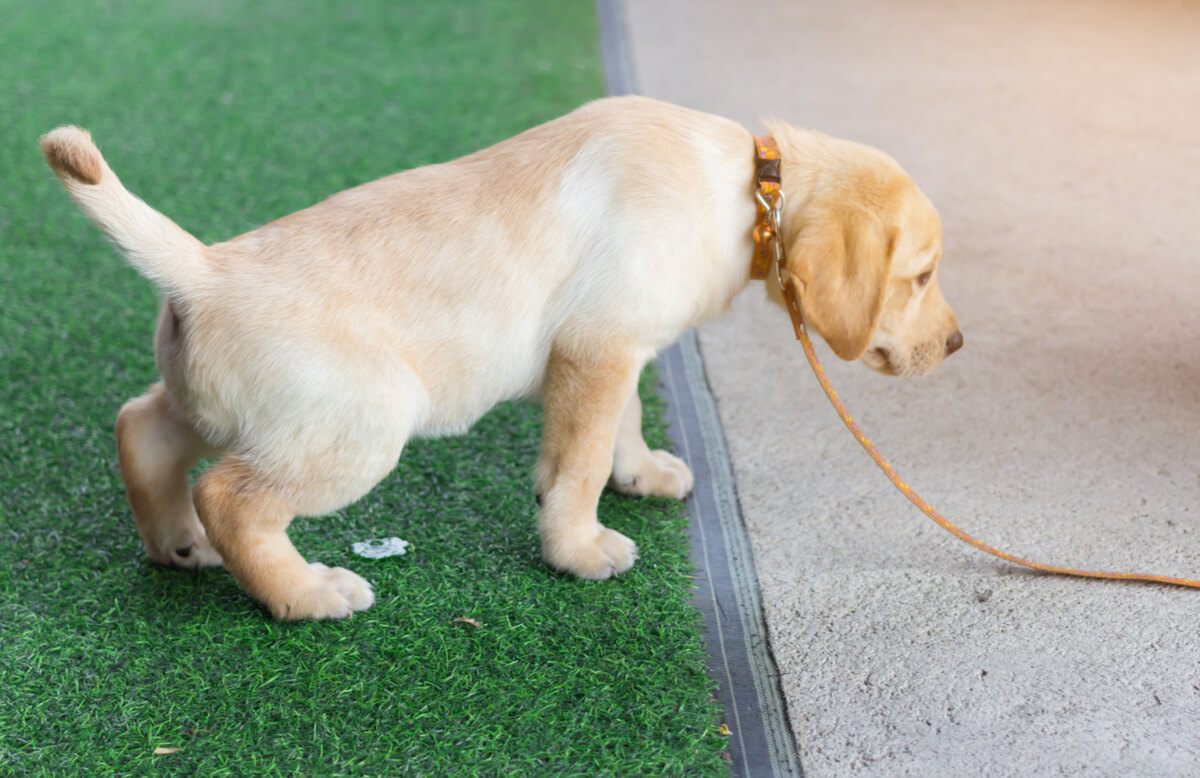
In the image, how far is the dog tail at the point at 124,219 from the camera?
191cm

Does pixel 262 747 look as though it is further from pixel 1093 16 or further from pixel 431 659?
pixel 1093 16

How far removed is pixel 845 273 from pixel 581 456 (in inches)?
27.0

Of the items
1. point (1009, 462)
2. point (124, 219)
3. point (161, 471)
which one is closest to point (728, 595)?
point (1009, 462)

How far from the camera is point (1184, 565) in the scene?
2.37 meters

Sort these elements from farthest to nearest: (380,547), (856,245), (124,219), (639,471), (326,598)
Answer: (639,471) < (380,547) < (326,598) < (856,245) < (124,219)

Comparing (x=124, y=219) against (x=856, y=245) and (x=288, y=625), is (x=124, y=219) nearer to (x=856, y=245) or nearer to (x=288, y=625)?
(x=288, y=625)

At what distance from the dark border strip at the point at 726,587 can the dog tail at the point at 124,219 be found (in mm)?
1308

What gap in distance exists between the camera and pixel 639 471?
8.88 ft

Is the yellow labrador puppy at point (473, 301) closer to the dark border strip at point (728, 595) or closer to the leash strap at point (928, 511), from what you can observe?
the leash strap at point (928, 511)

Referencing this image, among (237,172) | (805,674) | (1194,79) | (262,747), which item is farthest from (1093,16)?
(262,747)

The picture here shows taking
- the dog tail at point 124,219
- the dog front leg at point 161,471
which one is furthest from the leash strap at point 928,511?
the dog front leg at point 161,471

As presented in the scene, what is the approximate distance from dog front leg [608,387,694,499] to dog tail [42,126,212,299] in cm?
110

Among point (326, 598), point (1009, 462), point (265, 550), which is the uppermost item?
point (265, 550)

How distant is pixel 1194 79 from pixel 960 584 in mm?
4939
